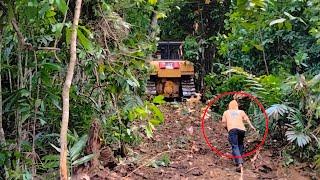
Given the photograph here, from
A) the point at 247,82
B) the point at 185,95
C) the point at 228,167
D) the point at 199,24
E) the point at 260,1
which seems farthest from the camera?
the point at 199,24

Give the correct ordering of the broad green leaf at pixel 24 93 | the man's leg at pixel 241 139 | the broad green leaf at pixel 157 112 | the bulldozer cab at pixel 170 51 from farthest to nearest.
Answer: the bulldozer cab at pixel 170 51, the man's leg at pixel 241 139, the broad green leaf at pixel 157 112, the broad green leaf at pixel 24 93

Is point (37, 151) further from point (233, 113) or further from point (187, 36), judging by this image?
point (187, 36)

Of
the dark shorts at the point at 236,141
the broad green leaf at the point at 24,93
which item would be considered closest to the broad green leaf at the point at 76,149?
the broad green leaf at the point at 24,93

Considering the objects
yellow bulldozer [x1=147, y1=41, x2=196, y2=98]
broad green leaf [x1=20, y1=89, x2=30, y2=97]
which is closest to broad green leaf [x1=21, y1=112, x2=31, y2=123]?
broad green leaf [x1=20, y1=89, x2=30, y2=97]

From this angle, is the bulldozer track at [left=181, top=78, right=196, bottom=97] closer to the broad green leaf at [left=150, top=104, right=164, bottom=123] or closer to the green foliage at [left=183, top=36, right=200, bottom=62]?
the green foliage at [left=183, top=36, right=200, bottom=62]

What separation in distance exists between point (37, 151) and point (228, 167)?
9.14ft

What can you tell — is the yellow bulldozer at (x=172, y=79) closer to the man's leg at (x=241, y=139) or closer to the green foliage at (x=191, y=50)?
the green foliage at (x=191, y=50)

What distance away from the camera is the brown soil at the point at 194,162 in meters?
5.86

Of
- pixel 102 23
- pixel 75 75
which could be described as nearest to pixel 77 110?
pixel 75 75

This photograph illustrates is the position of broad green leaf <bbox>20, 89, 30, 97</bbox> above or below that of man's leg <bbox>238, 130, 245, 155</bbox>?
above

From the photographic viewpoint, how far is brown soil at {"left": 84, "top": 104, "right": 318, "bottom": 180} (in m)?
5.86

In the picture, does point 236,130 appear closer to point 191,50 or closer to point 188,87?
point 188,87

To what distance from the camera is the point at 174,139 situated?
8102 millimetres

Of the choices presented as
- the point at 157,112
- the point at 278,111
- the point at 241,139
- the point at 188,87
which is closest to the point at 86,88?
the point at 157,112
